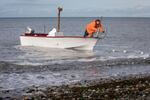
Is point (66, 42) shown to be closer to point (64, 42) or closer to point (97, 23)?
point (64, 42)

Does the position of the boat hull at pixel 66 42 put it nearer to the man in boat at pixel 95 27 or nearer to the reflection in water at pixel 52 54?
the reflection in water at pixel 52 54

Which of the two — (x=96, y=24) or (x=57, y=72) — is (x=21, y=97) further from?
(x=96, y=24)

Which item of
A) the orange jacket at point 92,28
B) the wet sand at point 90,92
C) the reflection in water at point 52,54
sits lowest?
the reflection in water at point 52,54

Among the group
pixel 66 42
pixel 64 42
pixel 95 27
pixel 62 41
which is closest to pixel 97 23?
pixel 95 27

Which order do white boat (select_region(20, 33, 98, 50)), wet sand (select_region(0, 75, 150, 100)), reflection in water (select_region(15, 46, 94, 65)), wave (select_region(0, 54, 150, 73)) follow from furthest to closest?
white boat (select_region(20, 33, 98, 50))
reflection in water (select_region(15, 46, 94, 65))
wave (select_region(0, 54, 150, 73))
wet sand (select_region(0, 75, 150, 100))

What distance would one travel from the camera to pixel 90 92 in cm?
1504

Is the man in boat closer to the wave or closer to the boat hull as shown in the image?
the boat hull

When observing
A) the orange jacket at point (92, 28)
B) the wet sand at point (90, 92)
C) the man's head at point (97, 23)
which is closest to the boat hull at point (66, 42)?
the orange jacket at point (92, 28)

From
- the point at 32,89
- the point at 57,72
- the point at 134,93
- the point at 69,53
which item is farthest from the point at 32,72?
the point at 69,53

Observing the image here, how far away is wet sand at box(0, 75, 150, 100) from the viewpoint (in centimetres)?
1416

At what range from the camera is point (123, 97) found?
13922 mm

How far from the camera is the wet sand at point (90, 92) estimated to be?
14156 millimetres

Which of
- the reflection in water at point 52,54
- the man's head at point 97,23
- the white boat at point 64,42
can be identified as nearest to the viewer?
the reflection in water at point 52,54

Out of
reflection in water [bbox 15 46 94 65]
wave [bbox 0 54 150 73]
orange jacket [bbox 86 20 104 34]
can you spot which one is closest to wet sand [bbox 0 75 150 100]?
wave [bbox 0 54 150 73]
